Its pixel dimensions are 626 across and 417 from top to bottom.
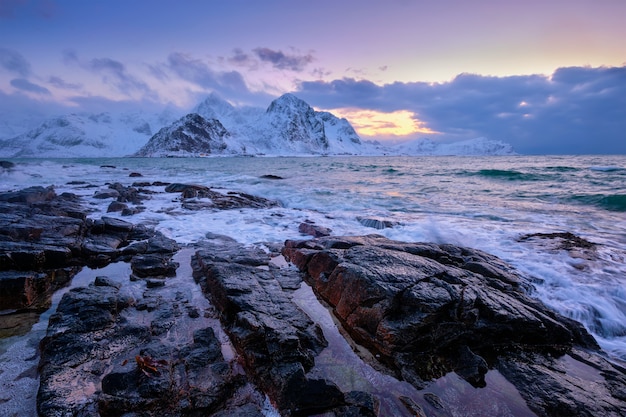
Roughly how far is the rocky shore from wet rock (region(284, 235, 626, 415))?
18mm

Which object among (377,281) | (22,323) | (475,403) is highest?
(377,281)

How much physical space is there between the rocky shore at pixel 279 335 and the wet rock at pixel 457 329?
18 mm

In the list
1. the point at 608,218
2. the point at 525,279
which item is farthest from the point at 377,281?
the point at 608,218

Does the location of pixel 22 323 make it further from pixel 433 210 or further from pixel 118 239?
pixel 433 210

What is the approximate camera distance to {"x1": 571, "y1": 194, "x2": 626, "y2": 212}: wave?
1491 centimetres

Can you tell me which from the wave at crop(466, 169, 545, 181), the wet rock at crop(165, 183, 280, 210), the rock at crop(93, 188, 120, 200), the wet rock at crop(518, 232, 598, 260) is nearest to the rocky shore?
the wet rock at crop(518, 232, 598, 260)

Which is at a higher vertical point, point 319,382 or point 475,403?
point 319,382

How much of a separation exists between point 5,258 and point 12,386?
11.1 ft

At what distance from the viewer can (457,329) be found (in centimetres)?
432

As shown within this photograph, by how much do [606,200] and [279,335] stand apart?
19.9 metres

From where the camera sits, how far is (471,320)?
14.5ft

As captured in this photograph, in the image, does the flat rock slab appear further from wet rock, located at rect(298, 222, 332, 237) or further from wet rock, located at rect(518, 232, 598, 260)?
wet rock, located at rect(518, 232, 598, 260)

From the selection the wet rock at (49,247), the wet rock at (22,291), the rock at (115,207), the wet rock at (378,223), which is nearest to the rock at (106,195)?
the rock at (115,207)

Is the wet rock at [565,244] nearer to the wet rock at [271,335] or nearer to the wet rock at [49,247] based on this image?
the wet rock at [271,335]
